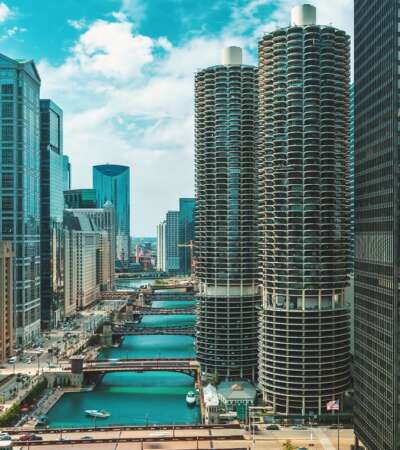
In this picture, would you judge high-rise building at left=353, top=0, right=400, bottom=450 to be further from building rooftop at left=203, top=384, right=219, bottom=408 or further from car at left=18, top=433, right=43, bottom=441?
car at left=18, top=433, right=43, bottom=441

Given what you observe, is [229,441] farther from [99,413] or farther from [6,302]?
[6,302]

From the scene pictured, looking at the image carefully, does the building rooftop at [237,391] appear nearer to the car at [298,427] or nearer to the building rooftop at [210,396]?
the building rooftop at [210,396]

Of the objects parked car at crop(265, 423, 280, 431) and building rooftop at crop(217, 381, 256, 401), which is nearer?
parked car at crop(265, 423, 280, 431)

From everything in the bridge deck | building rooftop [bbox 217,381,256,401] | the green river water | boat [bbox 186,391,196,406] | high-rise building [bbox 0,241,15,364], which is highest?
high-rise building [bbox 0,241,15,364]

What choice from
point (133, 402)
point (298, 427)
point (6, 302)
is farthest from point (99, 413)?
point (6, 302)

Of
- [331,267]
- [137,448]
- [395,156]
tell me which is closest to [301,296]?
[331,267]

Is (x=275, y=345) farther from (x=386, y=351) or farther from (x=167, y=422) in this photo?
(x=386, y=351)

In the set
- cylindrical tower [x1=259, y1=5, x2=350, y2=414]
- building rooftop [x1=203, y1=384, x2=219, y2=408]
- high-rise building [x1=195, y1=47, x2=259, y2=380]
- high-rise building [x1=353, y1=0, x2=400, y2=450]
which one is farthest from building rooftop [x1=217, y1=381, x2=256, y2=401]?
high-rise building [x1=353, y1=0, x2=400, y2=450]
